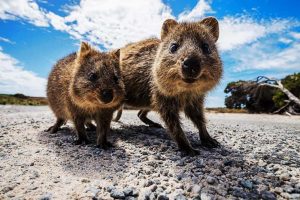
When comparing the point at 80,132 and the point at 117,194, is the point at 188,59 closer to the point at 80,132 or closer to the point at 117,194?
the point at 117,194

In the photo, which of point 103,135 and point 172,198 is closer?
point 172,198

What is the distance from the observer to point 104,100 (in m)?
5.20

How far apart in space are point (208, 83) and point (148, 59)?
6.18 feet

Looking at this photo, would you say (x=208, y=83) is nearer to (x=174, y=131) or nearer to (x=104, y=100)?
(x=174, y=131)

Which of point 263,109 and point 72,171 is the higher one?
point 263,109

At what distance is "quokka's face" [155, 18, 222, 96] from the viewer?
14.9ft

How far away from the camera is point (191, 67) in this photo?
445cm

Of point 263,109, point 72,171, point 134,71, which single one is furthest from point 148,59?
point 263,109

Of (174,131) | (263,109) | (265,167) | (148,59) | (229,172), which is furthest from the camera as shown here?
(263,109)

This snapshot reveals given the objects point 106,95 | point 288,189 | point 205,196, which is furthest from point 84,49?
point 288,189

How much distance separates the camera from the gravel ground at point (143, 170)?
12.8ft

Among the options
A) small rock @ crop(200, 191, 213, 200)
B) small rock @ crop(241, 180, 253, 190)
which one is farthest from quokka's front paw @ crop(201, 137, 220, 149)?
small rock @ crop(200, 191, 213, 200)

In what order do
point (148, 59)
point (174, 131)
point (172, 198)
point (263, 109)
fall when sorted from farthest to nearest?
point (263, 109), point (148, 59), point (174, 131), point (172, 198)

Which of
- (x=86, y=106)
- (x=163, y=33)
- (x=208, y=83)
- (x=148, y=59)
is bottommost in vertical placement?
(x=86, y=106)
